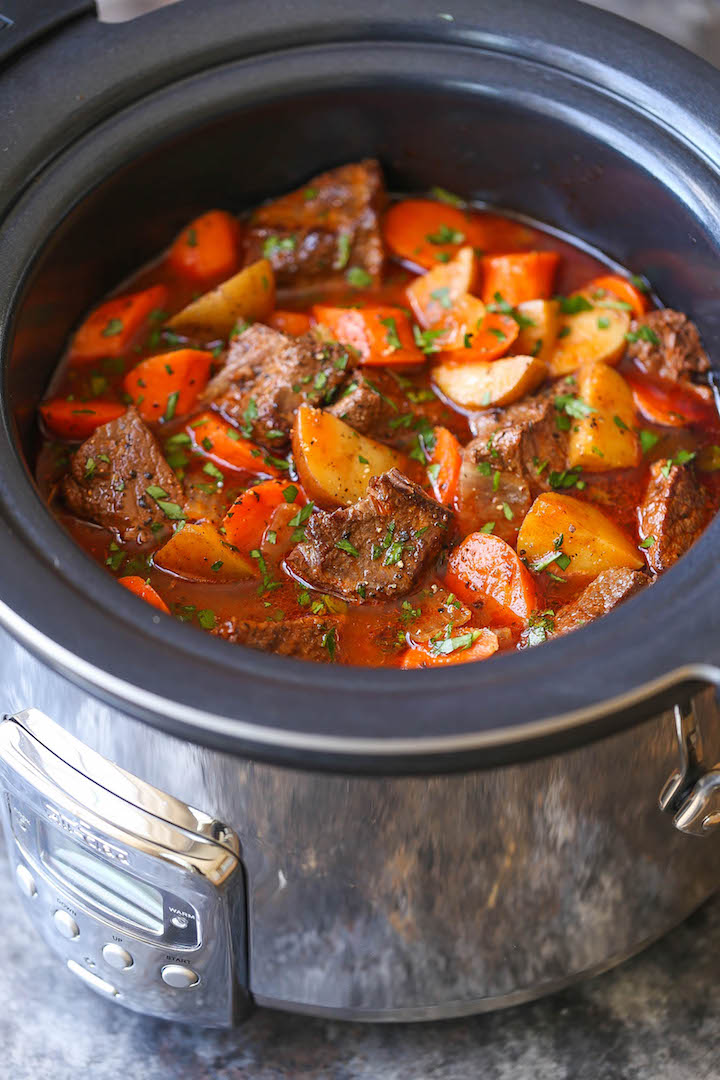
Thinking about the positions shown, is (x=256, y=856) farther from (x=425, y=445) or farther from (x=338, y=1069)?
(x=425, y=445)

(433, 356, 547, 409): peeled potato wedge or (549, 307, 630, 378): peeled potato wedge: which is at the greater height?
(549, 307, 630, 378): peeled potato wedge

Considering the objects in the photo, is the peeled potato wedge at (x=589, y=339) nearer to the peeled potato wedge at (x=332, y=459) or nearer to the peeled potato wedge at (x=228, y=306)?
the peeled potato wedge at (x=332, y=459)

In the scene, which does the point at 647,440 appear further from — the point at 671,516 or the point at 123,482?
the point at 123,482

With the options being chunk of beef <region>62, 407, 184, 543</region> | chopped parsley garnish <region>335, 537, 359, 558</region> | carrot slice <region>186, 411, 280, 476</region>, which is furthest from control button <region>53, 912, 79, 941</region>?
carrot slice <region>186, 411, 280, 476</region>

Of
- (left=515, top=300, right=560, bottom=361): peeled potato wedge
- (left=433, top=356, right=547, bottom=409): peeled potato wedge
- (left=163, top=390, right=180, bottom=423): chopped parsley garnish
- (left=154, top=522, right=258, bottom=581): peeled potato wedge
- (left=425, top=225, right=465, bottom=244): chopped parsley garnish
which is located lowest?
(left=154, top=522, right=258, bottom=581): peeled potato wedge

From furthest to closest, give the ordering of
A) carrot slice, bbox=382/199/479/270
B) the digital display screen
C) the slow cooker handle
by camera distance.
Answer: carrot slice, bbox=382/199/479/270, the digital display screen, the slow cooker handle

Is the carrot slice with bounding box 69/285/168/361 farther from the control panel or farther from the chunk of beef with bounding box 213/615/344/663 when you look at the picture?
the control panel

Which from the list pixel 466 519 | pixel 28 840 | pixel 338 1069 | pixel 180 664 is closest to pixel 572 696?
pixel 180 664
